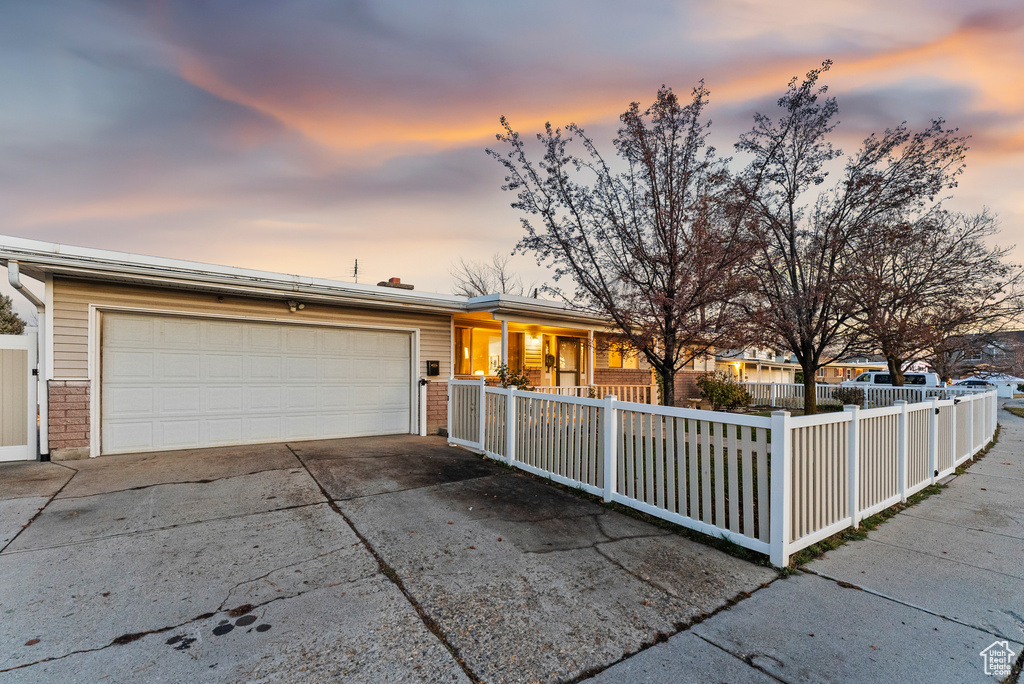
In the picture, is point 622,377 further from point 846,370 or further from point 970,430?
point 846,370

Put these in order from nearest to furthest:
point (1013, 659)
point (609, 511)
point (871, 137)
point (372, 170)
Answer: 1. point (1013, 659)
2. point (609, 511)
3. point (871, 137)
4. point (372, 170)

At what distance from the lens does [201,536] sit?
3857mm

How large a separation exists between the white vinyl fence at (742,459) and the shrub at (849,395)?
8.70 metres

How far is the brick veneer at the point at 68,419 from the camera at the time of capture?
6258mm

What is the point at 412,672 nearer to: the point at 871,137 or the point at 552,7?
the point at 552,7

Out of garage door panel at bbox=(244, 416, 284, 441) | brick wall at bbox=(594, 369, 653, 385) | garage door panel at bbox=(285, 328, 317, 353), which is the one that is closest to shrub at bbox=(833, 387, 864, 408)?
brick wall at bbox=(594, 369, 653, 385)

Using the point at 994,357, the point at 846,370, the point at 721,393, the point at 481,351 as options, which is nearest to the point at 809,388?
the point at 721,393

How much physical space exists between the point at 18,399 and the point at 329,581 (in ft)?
21.4

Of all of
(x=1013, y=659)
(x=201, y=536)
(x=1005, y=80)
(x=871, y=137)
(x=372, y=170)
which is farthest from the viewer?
(x=372, y=170)

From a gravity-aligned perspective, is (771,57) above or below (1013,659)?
above

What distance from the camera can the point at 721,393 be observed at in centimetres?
1409

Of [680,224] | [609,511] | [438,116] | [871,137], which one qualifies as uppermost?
[438,116]

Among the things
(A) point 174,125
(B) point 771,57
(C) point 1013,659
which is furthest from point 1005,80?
(A) point 174,125

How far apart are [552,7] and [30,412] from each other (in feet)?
32.2
